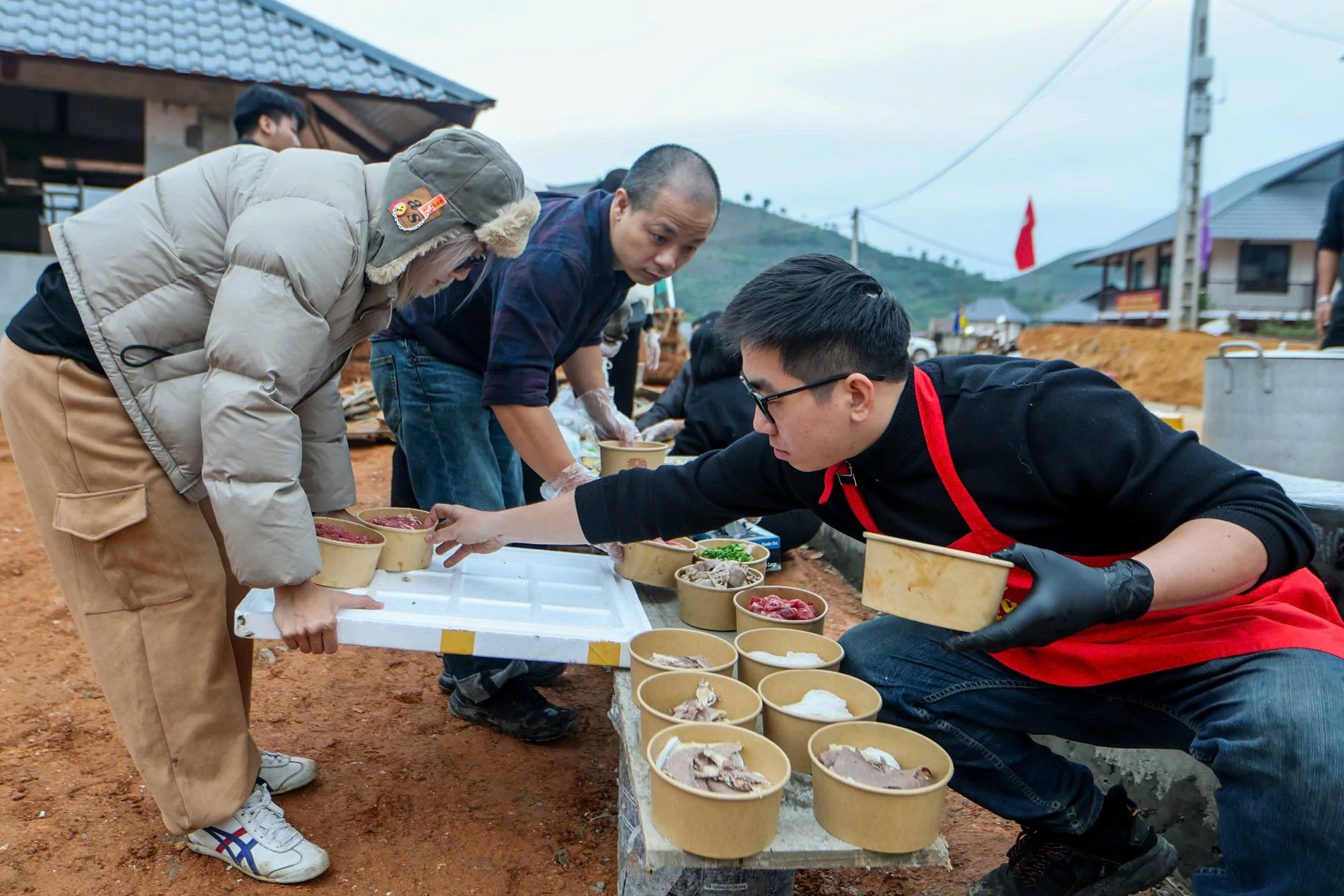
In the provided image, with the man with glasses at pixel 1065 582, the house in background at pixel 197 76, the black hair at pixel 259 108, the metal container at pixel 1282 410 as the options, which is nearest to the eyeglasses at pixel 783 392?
the man with glasses at pixel 1065 582

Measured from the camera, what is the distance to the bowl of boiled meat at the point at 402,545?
2283 millimetres

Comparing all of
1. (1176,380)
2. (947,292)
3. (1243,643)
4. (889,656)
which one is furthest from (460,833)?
(947,292)

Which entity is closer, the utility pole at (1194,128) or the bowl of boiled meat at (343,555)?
the bowl of boiled meat at (343,555)

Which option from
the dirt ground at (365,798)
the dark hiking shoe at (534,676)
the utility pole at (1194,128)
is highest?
the utility pole at (1194,128)

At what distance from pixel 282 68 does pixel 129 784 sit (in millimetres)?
6603

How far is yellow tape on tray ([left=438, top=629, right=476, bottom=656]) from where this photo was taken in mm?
1880

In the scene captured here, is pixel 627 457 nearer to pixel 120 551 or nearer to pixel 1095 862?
pixel 120 551

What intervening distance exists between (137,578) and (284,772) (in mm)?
796

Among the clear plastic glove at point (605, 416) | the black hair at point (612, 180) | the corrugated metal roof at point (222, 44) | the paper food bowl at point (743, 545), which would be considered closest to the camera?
the paper food bowl at point (743, 545)

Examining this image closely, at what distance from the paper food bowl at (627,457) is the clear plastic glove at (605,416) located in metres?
0.24

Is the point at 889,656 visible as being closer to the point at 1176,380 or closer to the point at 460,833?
the point at 460,833

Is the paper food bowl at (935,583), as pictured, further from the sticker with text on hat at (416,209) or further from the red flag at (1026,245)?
the red flag at (1026,245)

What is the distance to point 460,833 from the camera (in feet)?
7.60

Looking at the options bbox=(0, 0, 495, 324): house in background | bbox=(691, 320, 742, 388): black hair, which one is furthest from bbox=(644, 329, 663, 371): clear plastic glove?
bbox=(691, 320, 742, 388): black hair
